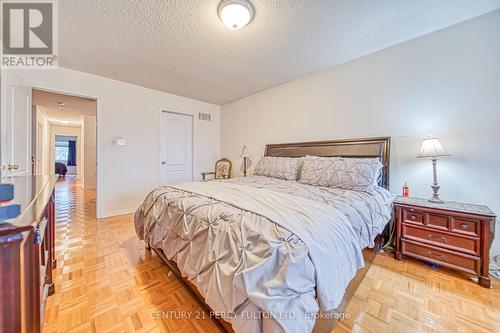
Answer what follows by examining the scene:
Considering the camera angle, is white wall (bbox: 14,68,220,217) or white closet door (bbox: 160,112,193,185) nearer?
white wall (bbox: 14,68,220,217)

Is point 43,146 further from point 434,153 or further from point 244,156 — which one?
point 434,153

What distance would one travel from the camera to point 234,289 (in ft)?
3.23

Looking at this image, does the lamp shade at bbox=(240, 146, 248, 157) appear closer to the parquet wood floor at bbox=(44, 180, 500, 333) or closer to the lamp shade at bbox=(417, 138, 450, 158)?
the parquet wood floor at bbox=(44, 180, 500, 333)

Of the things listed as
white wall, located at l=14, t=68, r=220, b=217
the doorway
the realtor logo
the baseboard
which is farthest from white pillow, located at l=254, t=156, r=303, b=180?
the doorway

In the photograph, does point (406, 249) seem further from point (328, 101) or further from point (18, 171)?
point (18, 171)

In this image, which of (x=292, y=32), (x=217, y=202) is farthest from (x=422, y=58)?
(x=217, y=202)

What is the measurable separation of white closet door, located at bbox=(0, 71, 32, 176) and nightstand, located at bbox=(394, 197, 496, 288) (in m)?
4.15

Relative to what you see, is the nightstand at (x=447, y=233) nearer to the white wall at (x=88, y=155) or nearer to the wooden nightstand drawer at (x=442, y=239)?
the wooden nightstand drawer at (x=442, y=239)

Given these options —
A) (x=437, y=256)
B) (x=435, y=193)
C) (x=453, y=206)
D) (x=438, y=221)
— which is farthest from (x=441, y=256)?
(x=435, y=193)

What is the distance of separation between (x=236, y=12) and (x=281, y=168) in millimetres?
1957

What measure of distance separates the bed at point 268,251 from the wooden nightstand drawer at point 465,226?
2.05ft

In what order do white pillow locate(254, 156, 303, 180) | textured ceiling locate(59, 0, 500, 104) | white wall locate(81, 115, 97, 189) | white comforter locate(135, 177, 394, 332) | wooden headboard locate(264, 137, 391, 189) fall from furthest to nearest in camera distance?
white wall locate(81, 115, 97, 189)
white pillow locate(254, 156, 303, 180)
wooden headboard locate(264, 137, 391, 189)
textured ceiling locate(59, 0, 500, 104)
white comforter locate(135, 177, 394, 332)

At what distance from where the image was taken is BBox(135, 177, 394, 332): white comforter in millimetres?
884

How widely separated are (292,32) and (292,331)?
2543 mm
